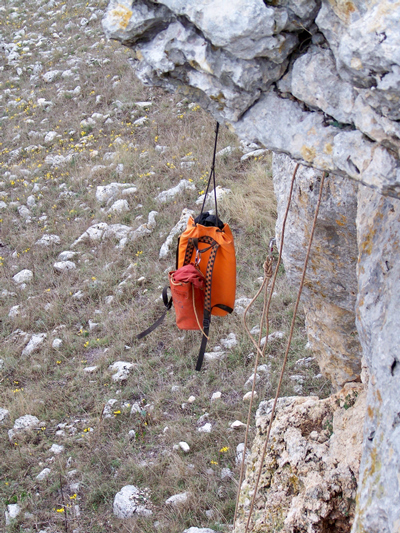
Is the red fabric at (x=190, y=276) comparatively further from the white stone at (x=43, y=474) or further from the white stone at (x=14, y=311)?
the white stone at (x=14, y=311)

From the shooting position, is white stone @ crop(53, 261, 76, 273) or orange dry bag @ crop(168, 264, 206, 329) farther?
white stone @ crop(53, 261, 76, 273)

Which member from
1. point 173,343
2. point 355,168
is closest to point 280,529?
point 355,168

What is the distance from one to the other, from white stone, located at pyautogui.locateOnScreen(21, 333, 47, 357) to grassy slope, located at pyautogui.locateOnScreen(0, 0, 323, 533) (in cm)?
7

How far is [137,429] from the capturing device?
3.56 meters

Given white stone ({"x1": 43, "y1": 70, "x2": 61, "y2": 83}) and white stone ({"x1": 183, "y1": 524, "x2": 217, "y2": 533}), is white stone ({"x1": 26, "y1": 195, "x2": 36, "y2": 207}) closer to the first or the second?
white stone ({"x1": 43, "y1": 70, "x2": 61, "y2": 83})

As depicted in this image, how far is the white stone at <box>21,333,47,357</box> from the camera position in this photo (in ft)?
15.0

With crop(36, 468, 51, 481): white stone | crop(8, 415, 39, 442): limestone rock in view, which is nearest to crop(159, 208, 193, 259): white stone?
crop(8, 415, 39, 442): limestone rock

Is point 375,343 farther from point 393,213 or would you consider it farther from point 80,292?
point 80,292

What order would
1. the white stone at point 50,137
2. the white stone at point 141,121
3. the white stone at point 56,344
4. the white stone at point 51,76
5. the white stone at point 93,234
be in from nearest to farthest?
the white stone at point 56,344 → the white stone at point 93,234 → the white stone at point 141,121 → the white stone at point 50,137 → the white stone at point 51,76

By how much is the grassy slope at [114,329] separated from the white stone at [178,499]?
0.11ft

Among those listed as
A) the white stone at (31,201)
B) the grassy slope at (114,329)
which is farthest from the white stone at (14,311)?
the white stone at (31,201)

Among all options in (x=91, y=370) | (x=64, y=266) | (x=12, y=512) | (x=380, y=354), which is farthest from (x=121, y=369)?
(x=380, y=354)

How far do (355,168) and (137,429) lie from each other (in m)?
3.03

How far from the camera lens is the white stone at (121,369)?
400 centimetres
